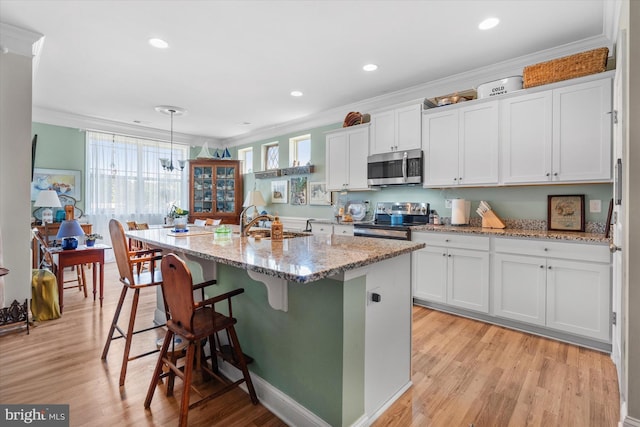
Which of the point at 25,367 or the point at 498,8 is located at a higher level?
the point at 498,8

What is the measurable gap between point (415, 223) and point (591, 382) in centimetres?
233

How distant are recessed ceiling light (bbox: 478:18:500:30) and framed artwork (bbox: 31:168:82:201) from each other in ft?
21.5

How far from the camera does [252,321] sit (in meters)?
2.01

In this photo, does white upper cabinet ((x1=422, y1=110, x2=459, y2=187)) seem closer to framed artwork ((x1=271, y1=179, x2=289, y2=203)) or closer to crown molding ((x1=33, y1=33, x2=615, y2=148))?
crown molding ((x1=33, y1=33, x2=615, y2=148))

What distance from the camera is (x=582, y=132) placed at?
9.07ft

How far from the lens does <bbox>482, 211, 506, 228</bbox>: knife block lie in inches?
133

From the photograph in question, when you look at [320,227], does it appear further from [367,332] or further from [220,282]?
[367,332]

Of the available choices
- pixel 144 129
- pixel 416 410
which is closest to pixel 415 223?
pixel 416 410

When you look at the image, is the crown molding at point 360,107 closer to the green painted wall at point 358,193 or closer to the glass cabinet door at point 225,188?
the green painted wall at point 358,193

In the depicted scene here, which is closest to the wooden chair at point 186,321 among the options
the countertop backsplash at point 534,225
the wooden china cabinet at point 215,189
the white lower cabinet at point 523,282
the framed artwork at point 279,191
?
the white lower cabinet at point 523,282

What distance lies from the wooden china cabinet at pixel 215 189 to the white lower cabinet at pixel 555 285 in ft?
18.0

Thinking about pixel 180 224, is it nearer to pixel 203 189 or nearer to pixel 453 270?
pixel 453 270

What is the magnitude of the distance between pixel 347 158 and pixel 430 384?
10.6ft

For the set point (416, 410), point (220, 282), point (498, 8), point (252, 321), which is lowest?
point (416, 410)
